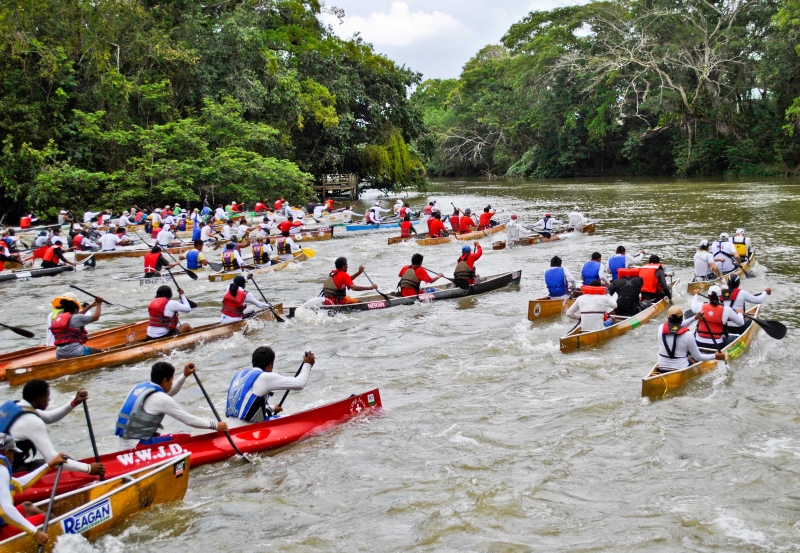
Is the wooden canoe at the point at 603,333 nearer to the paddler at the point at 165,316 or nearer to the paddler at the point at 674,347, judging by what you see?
the paddler at the point at 674,347

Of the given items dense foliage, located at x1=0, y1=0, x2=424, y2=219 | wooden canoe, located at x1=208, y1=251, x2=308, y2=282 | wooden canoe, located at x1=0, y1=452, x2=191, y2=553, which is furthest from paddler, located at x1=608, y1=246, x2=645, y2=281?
dense foliage, located at x1=0, y1=0, x2=424, y2=219

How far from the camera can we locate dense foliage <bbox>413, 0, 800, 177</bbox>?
48219 millimetres

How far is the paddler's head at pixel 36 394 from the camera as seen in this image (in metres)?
6.60

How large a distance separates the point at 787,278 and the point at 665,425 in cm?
1082

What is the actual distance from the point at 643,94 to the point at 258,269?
43.3 meters

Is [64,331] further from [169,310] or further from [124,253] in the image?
[124,253]

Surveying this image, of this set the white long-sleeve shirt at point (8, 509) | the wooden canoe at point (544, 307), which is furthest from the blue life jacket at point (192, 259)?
the white long-sleeve shirt at point (8, 509)

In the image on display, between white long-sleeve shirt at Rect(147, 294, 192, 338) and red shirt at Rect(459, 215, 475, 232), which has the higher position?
red shirt at Rect(459, 215, 475, 232)

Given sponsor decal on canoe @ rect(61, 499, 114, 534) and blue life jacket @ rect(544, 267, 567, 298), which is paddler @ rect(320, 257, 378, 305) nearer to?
blue life jacket @ rect(544, 267, 567, 298)

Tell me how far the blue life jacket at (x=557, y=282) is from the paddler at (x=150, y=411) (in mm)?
9070

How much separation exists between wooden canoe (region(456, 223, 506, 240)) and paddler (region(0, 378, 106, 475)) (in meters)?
20.9

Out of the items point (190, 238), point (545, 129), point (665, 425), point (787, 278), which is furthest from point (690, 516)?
point (545, 129)

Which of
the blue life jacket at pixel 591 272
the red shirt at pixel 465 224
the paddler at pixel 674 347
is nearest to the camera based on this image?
the paddler at pixel 674 347

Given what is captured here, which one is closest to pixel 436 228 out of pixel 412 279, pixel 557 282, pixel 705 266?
pixel 412 279
